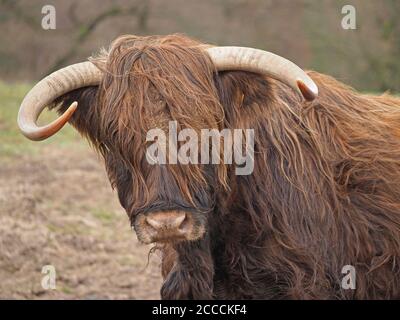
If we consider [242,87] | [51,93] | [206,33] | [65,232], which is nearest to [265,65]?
[242,87]

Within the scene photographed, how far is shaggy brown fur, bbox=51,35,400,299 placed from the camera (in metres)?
4.95

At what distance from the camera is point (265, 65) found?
4984 mm

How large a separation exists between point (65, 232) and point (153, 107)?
3901 millimetres

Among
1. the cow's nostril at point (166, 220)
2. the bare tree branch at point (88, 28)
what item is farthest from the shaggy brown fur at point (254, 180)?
the bare tree branch at point (88, 28)

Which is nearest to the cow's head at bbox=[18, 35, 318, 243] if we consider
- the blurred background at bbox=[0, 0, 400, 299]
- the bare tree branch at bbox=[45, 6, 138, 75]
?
the blurred background at bbox=[0, 0, 400, 299]

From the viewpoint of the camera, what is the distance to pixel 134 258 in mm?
8328

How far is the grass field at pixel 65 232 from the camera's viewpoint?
766 centimetres

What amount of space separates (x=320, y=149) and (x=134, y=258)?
337 cm

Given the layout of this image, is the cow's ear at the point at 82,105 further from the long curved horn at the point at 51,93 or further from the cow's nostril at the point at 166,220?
the cow's nostril at the point at 166,220

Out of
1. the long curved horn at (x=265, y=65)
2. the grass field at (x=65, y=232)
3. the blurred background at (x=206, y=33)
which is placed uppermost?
the blurred background at (x=206, y=33)

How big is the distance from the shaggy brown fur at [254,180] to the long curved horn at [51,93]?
0.08m

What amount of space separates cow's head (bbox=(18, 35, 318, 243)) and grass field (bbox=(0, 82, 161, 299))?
102 inches

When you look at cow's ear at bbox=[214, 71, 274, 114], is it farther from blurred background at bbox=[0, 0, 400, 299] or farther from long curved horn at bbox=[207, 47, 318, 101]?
blurred background at bbox=[0, 0, 400, 299]
